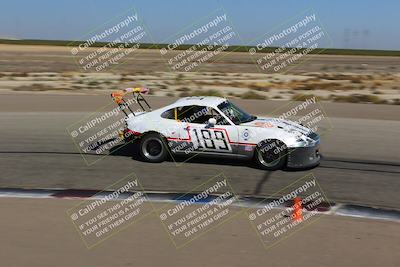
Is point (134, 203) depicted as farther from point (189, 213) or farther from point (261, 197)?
point (261, 197)

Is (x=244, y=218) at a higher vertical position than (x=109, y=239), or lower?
lower

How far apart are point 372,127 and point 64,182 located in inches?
414

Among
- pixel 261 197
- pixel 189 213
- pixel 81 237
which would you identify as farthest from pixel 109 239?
pixel 261 197

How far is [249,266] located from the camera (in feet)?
20.2

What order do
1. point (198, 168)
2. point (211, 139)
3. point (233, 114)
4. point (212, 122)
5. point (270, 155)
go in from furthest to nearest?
point (233, 114), point (198, 168), point (211, 139), point (270, 155), point (212, 122)

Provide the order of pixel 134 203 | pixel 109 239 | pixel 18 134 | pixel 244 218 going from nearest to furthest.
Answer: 1. pixel 109 239
2. pixel 244 218
3. pixel 134 203
4. pixel 18 134

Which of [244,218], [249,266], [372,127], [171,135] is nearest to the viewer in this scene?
[249,266]

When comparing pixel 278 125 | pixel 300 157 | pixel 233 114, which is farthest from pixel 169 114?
pixel 300 157

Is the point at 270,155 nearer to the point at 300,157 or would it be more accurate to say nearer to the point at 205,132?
the point at 300,157

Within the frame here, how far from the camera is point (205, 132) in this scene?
10.9m

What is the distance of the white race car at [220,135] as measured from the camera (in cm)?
1065

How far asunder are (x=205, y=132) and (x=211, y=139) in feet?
0.66

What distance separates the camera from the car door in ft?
35.6

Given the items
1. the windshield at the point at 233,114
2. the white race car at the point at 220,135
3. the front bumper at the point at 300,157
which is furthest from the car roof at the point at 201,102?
the front bumper at the point at 300,157
